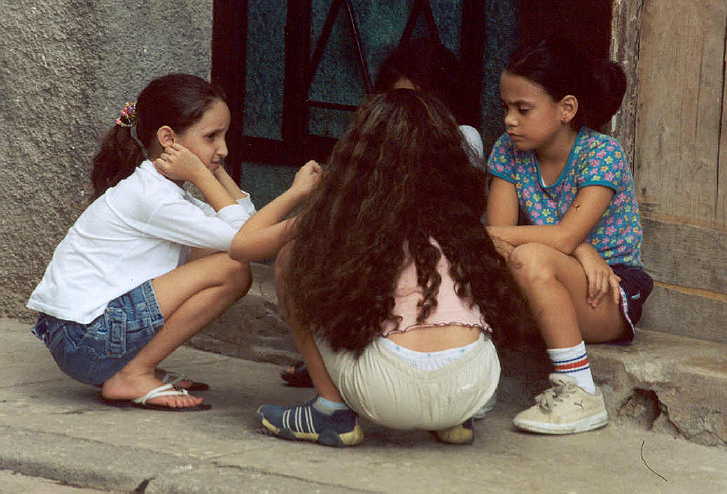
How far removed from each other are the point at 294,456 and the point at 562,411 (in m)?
0.82

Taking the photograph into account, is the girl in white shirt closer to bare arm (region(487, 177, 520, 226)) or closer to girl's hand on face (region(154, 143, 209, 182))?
girl's hand on face (region(154, 143, 209, 182))

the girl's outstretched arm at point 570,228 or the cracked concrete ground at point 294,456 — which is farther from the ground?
the girl's outstretched arm at point 570,228

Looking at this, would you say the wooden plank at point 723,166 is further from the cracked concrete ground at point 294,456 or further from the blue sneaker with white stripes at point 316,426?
the blue sneaker with white stripes at point 316,426

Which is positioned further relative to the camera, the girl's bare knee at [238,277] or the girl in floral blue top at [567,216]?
the girl's bare knee at [238,277]

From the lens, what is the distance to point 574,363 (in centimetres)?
351

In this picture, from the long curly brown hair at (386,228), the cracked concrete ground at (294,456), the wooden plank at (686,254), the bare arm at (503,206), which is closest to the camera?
the cracked concrete ground at (294,456)

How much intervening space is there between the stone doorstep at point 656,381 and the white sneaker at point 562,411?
163 mm

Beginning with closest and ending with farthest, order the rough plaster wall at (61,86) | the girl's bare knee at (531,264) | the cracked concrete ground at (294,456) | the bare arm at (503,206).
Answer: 1. the cracked concrete ground at (294,456)
2. the girl's bare knee at (531,264)
3. the bare arm at (503,206)
4. the rough plaster wall at (61,86)

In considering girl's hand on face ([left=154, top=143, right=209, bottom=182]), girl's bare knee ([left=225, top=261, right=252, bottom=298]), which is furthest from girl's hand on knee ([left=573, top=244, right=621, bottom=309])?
girl's hand on face ([left=154, top=143, right=209, bottom=182])

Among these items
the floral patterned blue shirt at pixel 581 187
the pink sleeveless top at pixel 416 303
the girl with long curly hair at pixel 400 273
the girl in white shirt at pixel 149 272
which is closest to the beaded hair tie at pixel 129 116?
the girl in white shirt at pixel 149 272

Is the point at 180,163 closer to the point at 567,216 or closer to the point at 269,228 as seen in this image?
the point at 269,228

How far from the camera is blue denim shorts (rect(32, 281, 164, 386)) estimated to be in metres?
3.58

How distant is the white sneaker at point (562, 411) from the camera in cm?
349

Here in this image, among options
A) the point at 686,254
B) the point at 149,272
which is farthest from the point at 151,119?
the point at 686,254
